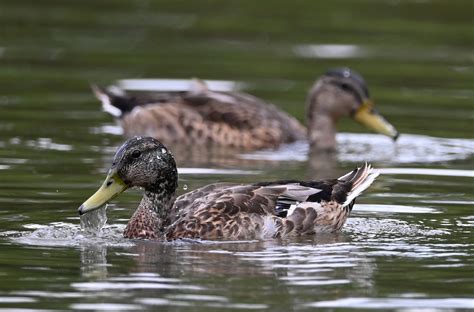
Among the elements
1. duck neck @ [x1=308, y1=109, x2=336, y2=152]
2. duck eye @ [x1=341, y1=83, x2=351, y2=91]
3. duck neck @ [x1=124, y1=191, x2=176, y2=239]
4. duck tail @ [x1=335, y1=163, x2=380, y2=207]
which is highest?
duck eye @ [x1=341, y1=83, x2=351, y2=91]

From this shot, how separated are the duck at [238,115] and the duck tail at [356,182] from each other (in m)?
4.71

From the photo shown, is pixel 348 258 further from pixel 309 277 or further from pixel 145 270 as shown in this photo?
pixel 145 270

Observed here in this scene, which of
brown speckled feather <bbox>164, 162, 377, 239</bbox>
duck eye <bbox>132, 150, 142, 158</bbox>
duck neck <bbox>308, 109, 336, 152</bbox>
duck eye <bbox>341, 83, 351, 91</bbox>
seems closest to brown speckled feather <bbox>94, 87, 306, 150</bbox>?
duck neck <bbox>308, 109, 336, 152</bbox>

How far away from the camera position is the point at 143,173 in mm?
13000

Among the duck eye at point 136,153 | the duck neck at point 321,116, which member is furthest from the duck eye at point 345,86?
the duck eye at point 136,153

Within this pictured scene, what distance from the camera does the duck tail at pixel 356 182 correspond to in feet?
44.1

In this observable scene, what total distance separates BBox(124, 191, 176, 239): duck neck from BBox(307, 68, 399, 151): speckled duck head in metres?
5.71

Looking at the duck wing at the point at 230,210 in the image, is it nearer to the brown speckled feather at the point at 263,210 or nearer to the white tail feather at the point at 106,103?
the brown speckled feather at the point at 263,210

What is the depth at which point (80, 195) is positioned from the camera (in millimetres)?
14828

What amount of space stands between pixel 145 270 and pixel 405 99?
32.1 ft

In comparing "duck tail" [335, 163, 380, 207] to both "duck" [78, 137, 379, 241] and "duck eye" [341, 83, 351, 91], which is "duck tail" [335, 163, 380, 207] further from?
"duck eye" [341, 83, 351, 91]

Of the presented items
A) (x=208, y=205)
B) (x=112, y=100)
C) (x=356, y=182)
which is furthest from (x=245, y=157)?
(x=208, y=205)

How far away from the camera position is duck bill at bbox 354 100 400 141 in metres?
18.4

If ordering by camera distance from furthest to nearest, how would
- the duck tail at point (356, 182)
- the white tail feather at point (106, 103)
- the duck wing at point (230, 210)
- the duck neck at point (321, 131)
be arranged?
the white tail feather at point (106, 103) < the duck neck at point (321, 131) < the duck tail at point (356, 182) < the duck wing at point (230, 210)
